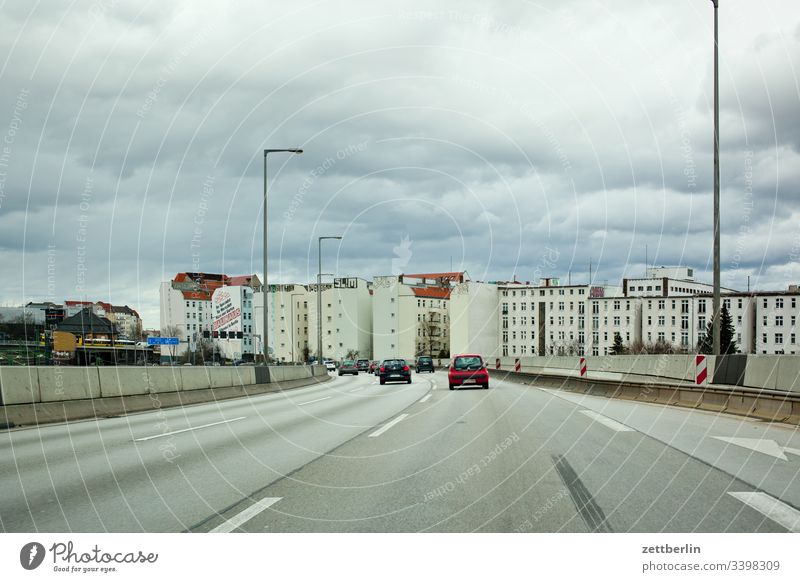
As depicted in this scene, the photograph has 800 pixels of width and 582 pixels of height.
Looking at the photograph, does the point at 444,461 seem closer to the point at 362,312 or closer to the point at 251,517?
the point at 251,517

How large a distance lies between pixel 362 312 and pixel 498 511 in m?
159

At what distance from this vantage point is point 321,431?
14.5 m

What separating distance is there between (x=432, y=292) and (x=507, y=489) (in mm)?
162431

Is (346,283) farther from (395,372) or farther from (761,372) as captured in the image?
(761,372)

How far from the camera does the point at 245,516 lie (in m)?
6.46

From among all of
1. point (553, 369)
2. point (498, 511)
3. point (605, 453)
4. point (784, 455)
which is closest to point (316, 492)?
point (498, 511)

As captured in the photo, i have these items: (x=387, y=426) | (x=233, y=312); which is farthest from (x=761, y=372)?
(x=233, y=312)

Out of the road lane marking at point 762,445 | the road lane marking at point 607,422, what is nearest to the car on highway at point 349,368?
the road lane marking at point 607,422

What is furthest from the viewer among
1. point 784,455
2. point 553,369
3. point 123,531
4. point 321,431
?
point 553,369

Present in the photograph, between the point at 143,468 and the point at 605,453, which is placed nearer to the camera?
the point at 143,468

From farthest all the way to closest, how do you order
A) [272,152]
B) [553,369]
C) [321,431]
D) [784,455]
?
[553,369] < [272,152] < [321,431] < [784,455]

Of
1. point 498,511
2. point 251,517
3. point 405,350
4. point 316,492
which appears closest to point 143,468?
point 316,492

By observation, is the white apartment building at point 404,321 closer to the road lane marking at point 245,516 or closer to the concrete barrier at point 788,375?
the concrete barrier at point 788,375

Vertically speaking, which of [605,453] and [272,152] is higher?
[272,152]
